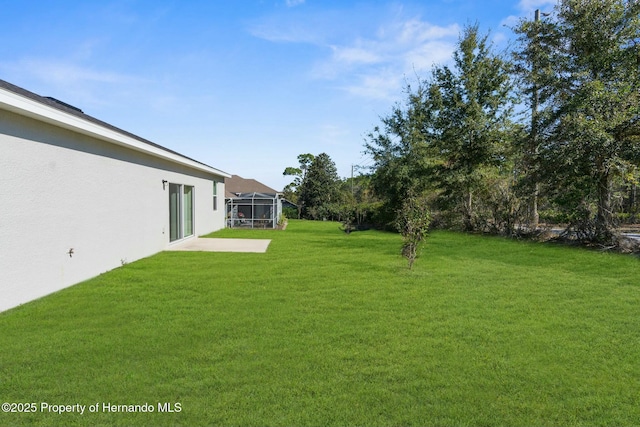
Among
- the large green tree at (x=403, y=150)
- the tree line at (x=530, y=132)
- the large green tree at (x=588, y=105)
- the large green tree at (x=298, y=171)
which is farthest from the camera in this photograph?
the large green tree at (x=298, y=171)

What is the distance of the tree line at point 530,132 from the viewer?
9969 millimetres

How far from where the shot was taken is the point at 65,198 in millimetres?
5816

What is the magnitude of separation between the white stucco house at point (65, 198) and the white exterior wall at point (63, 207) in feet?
0.04

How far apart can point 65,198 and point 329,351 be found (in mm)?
5116

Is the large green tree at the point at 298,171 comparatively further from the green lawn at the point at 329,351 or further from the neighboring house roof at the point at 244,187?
the green lawn at the point at 329,351

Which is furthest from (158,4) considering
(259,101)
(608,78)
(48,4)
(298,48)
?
(608,78)

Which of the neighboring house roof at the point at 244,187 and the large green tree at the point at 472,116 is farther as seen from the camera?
the neighboring house roof at the point at 244,187

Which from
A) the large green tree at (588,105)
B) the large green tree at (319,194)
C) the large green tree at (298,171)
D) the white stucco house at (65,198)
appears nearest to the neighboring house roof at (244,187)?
the large green tree at (319,194)

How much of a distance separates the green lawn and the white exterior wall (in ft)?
1.56

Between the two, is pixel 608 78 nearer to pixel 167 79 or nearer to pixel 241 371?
pixel 241 371

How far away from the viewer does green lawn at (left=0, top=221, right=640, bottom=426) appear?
2424 millimetres

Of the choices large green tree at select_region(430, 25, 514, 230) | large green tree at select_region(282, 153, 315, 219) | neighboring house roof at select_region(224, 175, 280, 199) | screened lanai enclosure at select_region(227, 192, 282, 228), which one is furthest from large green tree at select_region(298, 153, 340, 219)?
large green tree at select_region(430, 25, 514, 230)

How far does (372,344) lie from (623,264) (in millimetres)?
8056

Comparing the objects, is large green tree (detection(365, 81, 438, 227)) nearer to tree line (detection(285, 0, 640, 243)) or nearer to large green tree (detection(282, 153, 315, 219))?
tree line (detection(285, 0, 640, 243))
